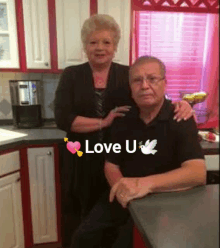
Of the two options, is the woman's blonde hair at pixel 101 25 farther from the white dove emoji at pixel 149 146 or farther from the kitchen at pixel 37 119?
the white dove emoji at pixel 149 146

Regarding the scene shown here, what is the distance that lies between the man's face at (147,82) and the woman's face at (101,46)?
0.06m

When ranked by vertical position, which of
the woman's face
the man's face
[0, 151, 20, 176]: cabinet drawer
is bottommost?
[0, 151, 20, 176]: cabinet drawer

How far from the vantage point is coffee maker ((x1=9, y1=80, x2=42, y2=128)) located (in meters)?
0.83

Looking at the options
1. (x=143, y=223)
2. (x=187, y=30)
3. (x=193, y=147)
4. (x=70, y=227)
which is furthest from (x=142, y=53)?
(x=70, y=227)

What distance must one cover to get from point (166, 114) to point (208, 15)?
20cm

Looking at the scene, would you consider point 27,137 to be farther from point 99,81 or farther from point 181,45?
point 181,45

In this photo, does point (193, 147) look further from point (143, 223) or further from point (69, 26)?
point (69, 26)

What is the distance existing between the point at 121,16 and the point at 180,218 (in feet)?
1.23

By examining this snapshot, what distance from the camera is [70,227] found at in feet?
2.50

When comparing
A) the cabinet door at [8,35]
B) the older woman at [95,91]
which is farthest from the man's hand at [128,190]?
the cabinet door at [8,35]

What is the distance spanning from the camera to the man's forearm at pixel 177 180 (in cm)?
48

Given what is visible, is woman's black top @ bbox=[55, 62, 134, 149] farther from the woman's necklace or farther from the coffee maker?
the coffee maker

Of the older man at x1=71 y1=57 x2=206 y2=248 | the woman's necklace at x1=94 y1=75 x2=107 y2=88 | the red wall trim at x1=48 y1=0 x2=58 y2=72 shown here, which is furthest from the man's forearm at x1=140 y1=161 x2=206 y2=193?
the red wall trim at x1=48 y1=0 x2=58 y2=72

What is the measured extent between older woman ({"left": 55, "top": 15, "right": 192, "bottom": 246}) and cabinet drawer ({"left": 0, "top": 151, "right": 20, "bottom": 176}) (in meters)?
0.36
